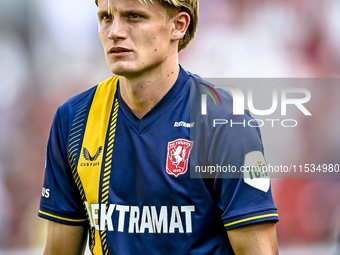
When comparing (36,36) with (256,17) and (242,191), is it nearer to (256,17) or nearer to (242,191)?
(256,17)

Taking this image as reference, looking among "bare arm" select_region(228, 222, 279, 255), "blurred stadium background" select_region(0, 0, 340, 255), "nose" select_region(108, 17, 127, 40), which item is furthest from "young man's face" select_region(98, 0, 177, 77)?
"blurred stadium background" select_region(0, 0, 340, 255)

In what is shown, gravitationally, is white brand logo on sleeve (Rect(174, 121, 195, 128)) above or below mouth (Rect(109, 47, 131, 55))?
below

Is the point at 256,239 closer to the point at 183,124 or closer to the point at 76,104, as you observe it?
the point at 183,124

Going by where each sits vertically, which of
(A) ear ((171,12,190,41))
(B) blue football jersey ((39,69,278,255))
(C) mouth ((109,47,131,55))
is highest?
(A) ear ((171,12,190,41))

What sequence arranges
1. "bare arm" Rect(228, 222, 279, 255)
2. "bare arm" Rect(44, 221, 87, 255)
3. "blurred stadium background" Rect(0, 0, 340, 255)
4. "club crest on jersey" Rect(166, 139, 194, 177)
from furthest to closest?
"blurred stadium background" Rect(0, 0, 340, 255)
"bare arm" Rect(44, 221, 87, 255)
"club crest on jersey" Rect(166, 139, 194, 177)
"bare arm" Rect(228, 222, 279, 255)

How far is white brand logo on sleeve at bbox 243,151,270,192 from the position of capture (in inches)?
60.7

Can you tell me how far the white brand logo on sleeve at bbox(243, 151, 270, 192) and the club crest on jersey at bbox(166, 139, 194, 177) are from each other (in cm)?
22

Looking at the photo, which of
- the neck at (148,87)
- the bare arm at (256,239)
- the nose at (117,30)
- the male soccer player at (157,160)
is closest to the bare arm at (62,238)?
the male soccer player at (157,160)

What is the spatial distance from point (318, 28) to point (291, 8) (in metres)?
0.29

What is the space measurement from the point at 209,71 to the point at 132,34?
230 centimetres

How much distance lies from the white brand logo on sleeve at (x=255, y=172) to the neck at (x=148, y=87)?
42cm

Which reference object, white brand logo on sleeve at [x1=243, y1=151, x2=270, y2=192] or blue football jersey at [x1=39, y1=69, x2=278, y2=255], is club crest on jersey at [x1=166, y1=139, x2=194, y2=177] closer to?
blue football jersey at [x1=39, y1=69, x2=278, y2=255]

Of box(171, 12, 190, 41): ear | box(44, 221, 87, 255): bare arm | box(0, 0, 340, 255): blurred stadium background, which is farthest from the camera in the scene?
box(0, 0, 340, 255): blurred stadium background

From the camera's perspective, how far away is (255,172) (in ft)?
5.10
